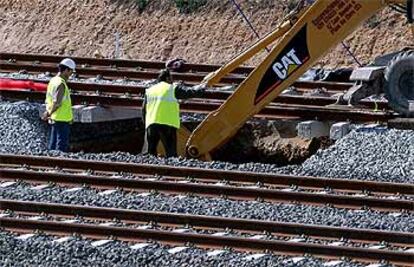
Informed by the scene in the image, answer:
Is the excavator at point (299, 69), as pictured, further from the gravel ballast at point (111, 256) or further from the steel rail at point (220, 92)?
the gravel ballast at point (111, 256)

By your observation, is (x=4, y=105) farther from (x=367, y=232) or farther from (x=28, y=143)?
(x=367, y=232)

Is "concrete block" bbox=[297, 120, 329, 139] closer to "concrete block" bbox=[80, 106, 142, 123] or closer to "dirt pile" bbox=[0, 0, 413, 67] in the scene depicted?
"concrete block" bbox=[80, 106, 142, 123]

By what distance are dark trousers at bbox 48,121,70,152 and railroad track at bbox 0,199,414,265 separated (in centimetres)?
370

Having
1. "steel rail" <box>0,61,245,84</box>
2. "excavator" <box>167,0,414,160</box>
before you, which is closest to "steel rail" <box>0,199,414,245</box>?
"excavator" <box>167,0,414,160</box>

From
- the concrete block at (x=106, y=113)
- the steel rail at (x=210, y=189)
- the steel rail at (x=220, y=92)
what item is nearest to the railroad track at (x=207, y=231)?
the steel rail at (x=210, y=189)

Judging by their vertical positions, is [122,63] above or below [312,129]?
above

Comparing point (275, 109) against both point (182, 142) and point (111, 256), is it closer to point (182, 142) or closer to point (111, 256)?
point (182, 142)

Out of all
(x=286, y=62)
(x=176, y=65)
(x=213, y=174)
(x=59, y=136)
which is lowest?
(x=213, y=174)

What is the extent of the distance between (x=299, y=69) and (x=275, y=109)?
129 cm

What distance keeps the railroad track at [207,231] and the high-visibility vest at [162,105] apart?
3.27 metres

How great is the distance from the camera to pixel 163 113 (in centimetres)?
1942

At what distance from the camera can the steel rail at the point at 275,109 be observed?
66.1 ft

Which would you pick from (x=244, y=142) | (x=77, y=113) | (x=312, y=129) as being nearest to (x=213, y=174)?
(x=312, y=129)

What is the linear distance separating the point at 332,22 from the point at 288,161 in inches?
106
